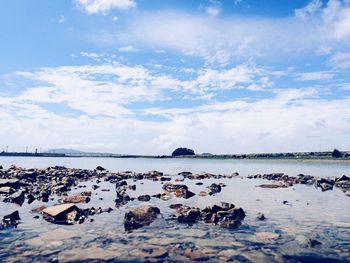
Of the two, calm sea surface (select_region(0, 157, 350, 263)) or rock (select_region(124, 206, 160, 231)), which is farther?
rock (select_region(124, 206, 160, 231))

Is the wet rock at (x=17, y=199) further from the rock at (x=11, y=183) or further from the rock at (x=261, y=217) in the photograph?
the rock at (x=261, y=217)

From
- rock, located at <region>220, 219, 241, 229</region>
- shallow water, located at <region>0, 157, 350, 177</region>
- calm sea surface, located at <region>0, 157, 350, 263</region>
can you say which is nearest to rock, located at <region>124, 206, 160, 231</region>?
calm sea surface, located at <region>0, 157, 350, 263</region>

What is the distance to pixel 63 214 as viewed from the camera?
1908 centimetres

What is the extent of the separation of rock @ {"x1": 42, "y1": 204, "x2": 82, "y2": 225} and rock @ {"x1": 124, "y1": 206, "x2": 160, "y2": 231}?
2.86 metres

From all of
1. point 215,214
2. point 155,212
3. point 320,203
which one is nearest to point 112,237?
point 155,212

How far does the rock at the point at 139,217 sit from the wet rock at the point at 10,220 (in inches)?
220

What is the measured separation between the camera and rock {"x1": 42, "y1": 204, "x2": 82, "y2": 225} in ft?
60.6

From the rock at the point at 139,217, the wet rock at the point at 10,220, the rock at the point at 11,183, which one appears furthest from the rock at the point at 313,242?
the rock at the point at 11,183

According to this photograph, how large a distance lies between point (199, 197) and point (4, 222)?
16.3 meters

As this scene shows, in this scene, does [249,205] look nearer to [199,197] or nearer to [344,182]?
[199,197]

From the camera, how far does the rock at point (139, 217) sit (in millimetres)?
17703

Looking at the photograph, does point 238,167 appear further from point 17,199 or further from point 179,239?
point 179,239

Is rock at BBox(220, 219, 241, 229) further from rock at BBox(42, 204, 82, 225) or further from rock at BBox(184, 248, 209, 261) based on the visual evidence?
rock at BBox(42, 204, 82, 225)

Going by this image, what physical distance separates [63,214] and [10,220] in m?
2.65
